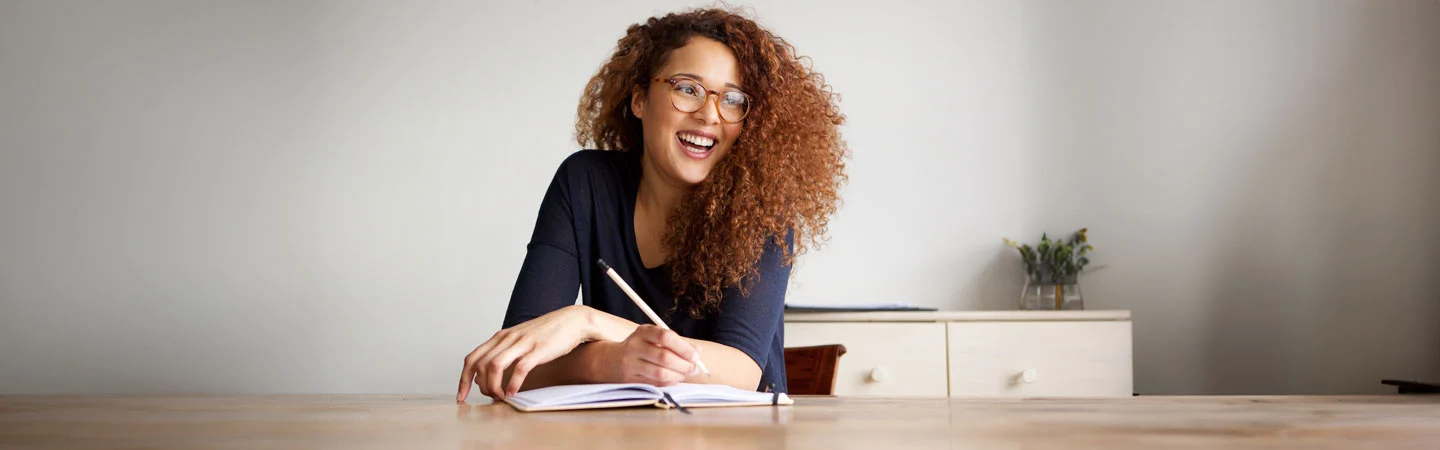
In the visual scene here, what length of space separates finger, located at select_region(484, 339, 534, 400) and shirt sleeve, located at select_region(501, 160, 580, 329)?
0.24m

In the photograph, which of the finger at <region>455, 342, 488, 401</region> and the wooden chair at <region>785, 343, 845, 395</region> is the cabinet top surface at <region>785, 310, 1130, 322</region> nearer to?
the wooden chair at <region>785, 343, 845, 395</region>

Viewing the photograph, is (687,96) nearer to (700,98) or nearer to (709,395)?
(700,98)

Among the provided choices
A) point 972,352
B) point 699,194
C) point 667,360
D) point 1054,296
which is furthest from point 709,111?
point 1054,296

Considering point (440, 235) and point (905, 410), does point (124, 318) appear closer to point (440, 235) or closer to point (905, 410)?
point (440, 235)

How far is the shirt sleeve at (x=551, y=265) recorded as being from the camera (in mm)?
1385

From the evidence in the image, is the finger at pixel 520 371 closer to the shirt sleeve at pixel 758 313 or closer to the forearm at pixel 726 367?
the forearm at pixel 726 367

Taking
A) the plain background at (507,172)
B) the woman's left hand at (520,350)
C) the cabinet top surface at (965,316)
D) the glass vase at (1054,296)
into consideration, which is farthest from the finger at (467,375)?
the glass vase at (1054,296)

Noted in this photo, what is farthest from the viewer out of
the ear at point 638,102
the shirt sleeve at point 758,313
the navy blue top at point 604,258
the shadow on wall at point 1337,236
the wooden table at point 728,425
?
the shadow on wall at point 1337,236

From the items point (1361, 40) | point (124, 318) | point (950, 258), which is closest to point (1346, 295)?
point (1361, 40)

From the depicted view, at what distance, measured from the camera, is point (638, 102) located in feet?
5.47

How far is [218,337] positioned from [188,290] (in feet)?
0.57

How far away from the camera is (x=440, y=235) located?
308 cm

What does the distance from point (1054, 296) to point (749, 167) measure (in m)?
1.67

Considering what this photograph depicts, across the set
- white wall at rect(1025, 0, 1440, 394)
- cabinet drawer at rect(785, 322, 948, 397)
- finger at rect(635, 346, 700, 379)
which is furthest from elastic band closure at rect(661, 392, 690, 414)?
white wall at rect(1025, 0, 1440, 394)
